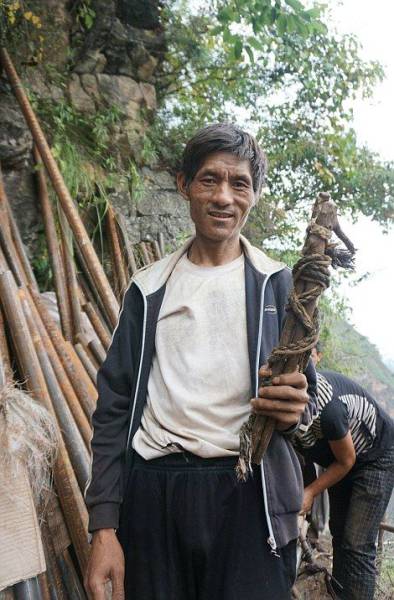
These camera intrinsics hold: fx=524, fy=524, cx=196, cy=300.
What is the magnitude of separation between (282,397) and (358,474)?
1.61 metres

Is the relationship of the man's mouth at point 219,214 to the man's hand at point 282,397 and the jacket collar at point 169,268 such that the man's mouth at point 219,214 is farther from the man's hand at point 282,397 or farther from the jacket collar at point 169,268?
the man's hand at point 282,397

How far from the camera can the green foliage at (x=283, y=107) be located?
17.9 ft

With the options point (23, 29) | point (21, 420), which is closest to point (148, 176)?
point (23, 29)

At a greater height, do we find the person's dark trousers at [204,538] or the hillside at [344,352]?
the hillside at [344,352]

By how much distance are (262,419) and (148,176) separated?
421 centimetres

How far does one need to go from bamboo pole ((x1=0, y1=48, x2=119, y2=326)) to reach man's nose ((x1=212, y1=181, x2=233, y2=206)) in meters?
1.40

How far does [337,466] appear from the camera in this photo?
233 centimetres

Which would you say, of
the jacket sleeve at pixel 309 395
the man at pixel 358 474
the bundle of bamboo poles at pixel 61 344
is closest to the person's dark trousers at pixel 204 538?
the jacket sleeve at pixel 309 395

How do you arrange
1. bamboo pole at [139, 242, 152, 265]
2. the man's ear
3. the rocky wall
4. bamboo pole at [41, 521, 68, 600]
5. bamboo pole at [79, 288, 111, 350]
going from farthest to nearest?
the rocky wall < bamboo pole at [139, 242, 152, 265] < bamboo pole at [79, 288, 111, 350] < bamboo pole at [41, 521, 68, 600] < the man's ear

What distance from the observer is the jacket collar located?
132 centimetres

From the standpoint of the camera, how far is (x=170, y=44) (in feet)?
18.1

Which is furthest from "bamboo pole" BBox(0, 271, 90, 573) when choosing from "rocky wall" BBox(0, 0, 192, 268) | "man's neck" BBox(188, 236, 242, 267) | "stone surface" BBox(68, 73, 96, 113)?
"stone surface" BBox(68, 73, 96, 113)

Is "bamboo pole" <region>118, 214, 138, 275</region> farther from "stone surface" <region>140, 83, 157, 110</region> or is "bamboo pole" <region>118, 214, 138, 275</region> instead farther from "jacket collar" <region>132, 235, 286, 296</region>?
"jacket collar" <region>132, 235, 286, 296</region>

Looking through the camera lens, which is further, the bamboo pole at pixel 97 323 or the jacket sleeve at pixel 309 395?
the bamboo pole at pixel 97 323
